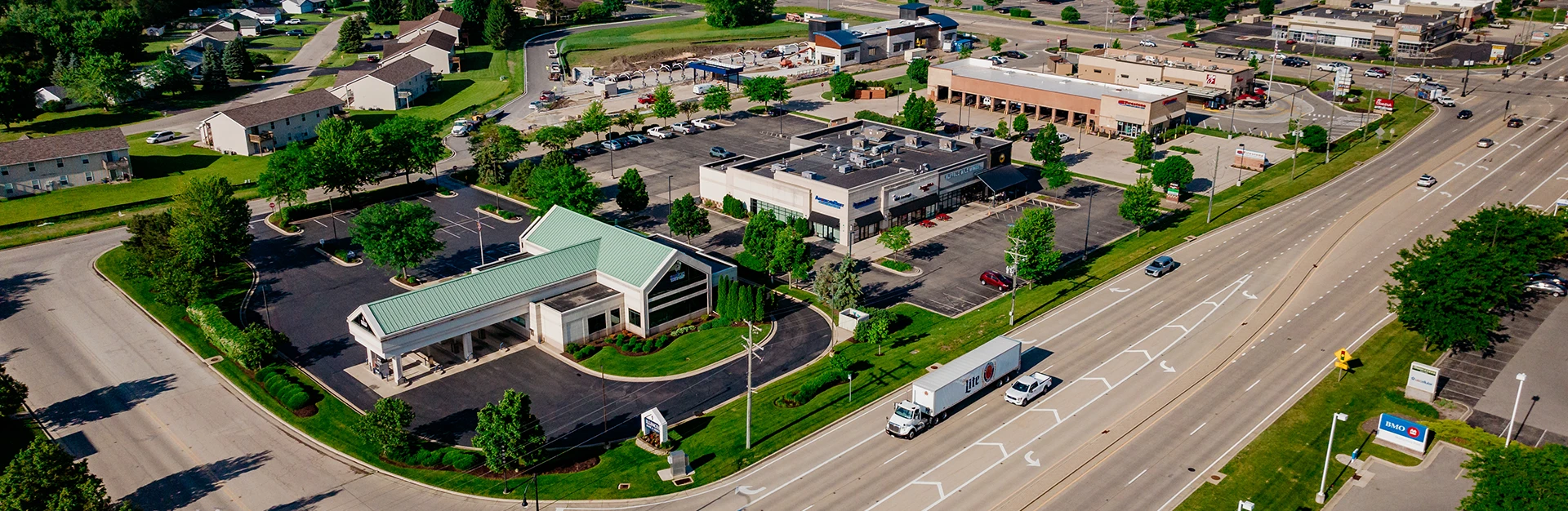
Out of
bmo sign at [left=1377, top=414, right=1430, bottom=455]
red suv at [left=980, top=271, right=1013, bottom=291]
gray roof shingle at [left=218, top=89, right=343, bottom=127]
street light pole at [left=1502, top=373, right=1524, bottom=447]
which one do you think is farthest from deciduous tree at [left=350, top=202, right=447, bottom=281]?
street light pole at [left=1502, top=373, right=1524, bottom=447]

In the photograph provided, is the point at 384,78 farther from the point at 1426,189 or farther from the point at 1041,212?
the point at 1426,189

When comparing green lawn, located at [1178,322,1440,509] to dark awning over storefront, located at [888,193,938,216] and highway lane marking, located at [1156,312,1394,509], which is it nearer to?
highway lane marking, located at [1156,312,1394,509]

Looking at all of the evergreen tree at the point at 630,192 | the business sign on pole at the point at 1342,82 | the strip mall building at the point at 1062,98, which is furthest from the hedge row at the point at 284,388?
the business sign on pole at the point at 1342,82

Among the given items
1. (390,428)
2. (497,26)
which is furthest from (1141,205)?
(497,26)

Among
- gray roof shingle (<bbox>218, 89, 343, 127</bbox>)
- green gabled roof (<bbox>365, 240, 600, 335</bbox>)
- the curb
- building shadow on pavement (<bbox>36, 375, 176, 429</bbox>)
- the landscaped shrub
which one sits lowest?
building shadow on pavement (<bbox>36, 375, 176, 429</bbox>)

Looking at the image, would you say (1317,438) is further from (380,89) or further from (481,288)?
(380,89)

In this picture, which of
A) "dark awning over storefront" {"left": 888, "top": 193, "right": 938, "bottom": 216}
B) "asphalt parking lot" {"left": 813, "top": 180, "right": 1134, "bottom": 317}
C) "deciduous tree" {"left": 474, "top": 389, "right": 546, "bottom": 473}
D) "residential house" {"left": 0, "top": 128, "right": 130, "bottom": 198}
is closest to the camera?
"deciduous tree" {"left": 474, "top": 389, "right": 546, "bottom": 473}
